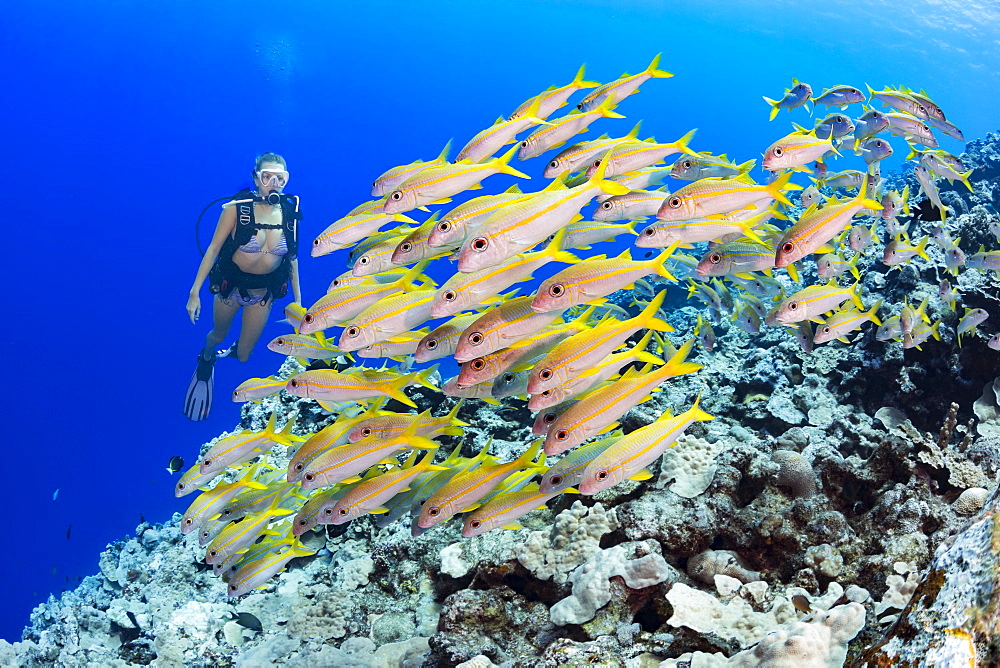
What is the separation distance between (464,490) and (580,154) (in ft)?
7.45

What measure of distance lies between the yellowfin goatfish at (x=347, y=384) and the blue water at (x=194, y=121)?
31502 mm

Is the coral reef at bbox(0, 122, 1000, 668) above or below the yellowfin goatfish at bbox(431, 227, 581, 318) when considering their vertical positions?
below

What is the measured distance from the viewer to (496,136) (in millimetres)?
3420

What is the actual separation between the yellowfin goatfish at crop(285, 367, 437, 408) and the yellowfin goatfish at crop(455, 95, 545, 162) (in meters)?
1.43

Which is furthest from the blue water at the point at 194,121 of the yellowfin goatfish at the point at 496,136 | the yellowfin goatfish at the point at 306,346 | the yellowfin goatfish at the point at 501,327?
the yellowfin goatfish at the point at 501,327

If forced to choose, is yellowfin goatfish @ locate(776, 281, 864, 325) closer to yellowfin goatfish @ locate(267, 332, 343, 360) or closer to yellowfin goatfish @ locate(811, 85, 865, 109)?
yellowfin goatfish @ locate(267, 332, 343, 360)

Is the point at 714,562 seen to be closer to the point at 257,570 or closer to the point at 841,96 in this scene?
the point at 257,570

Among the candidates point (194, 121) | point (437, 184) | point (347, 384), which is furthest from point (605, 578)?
point (194, 121)

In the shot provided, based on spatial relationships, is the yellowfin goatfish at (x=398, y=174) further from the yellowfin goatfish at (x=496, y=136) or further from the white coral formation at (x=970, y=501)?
the white coral formation at (x=970, y=501)

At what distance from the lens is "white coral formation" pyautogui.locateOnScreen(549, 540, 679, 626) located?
3521mm

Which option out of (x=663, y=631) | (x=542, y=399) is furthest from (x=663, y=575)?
(x=542, y=399)

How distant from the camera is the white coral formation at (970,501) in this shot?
4.01m

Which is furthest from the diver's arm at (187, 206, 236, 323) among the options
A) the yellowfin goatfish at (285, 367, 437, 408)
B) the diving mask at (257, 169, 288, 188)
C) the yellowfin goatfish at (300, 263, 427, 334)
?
the yellowfin goatfish at (300, 263, 427, 334)

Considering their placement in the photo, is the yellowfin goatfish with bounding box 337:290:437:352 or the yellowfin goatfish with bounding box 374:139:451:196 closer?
the yellowfin goatfish with bounding box 337:290:437:352
